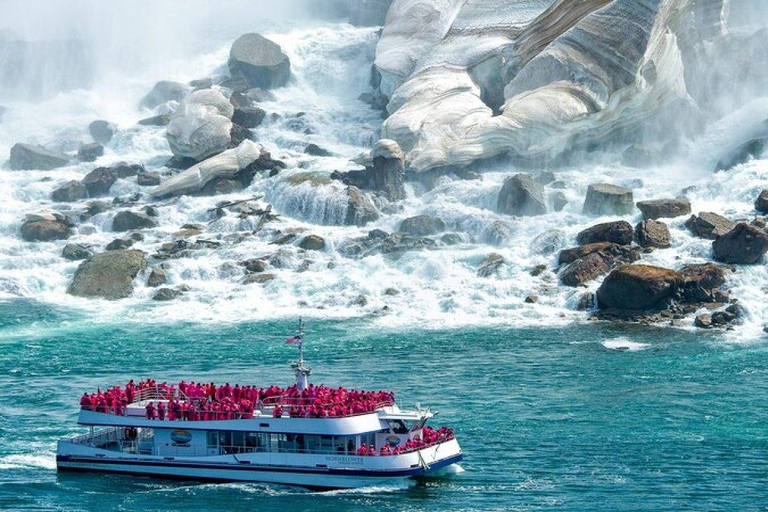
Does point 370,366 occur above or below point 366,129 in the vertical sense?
below

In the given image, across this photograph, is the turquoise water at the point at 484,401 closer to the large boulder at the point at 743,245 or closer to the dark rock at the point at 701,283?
the dark rock at the point at 701,283

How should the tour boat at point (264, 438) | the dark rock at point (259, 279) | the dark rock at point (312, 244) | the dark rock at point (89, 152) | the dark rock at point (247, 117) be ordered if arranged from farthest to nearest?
1. the dark rock at point (89, 152)
2. the dark rock at point (247, 117)
3. the dark rock at point (312, 244)
4. the dark rock at point (259, 279)
5. the tour boat at point (264, 438)

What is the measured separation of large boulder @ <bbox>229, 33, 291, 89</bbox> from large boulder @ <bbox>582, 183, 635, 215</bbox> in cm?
5200

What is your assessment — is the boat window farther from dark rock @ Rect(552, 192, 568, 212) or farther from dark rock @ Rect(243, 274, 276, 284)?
dark rock @ Rect(552, 192, 568, 212)

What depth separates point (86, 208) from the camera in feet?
401

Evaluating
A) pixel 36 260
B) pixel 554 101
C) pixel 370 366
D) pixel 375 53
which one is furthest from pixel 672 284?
pixel 375 53

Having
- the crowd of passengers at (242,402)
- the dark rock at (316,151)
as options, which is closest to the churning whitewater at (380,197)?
the dark rock at (316,151)

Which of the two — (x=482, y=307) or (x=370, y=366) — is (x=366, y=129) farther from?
(x=370, y=366)

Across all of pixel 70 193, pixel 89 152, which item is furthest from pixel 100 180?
pixel 89 152

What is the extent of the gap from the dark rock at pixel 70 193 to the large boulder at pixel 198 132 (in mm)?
9596

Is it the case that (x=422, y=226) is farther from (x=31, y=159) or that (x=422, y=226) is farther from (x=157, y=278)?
(x=31, y=159)

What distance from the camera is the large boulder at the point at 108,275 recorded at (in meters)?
105

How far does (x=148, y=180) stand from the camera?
129 metres

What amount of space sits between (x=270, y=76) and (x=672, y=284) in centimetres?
7073
